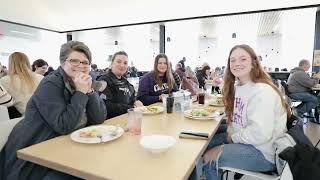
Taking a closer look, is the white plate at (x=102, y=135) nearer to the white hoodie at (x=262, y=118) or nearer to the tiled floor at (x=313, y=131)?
the white hoodie at (x=262, y=118)

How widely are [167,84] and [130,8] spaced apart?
3733 millimetres

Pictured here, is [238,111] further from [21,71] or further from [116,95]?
[21,71]

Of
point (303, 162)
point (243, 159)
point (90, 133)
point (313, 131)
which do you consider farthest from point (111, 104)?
point (313, 131)

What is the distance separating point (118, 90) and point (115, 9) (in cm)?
440

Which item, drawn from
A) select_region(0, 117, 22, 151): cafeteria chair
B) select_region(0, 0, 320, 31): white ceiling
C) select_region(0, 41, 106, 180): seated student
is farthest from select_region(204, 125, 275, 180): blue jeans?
select_region(0, 0, 320, 31): white ceiling

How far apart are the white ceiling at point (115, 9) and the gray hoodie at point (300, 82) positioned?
1.74 meters

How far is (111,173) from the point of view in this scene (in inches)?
32.5

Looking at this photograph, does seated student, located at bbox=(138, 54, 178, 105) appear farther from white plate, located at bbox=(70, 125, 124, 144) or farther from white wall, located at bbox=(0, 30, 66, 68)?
white wall, located at bbox=(0, 30, 66, 68)

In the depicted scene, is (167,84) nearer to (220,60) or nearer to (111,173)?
(111,173)

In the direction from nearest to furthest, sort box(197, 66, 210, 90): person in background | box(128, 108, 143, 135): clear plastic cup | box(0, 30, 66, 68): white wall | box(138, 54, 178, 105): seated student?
box(128, 108, 143, 135): clear plastic cup
box(138, 54, 178, 105): seated student
box(197, 66, 210, 90): person in background
box(0, 30, 66, 68): white wall

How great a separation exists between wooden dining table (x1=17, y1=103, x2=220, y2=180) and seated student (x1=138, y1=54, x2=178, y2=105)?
140 centimetres

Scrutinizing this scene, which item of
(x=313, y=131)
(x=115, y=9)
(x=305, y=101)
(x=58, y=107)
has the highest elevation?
(x=115, y=9)

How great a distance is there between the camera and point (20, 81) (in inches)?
98.0

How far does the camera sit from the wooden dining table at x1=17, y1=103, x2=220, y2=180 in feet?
2.74
